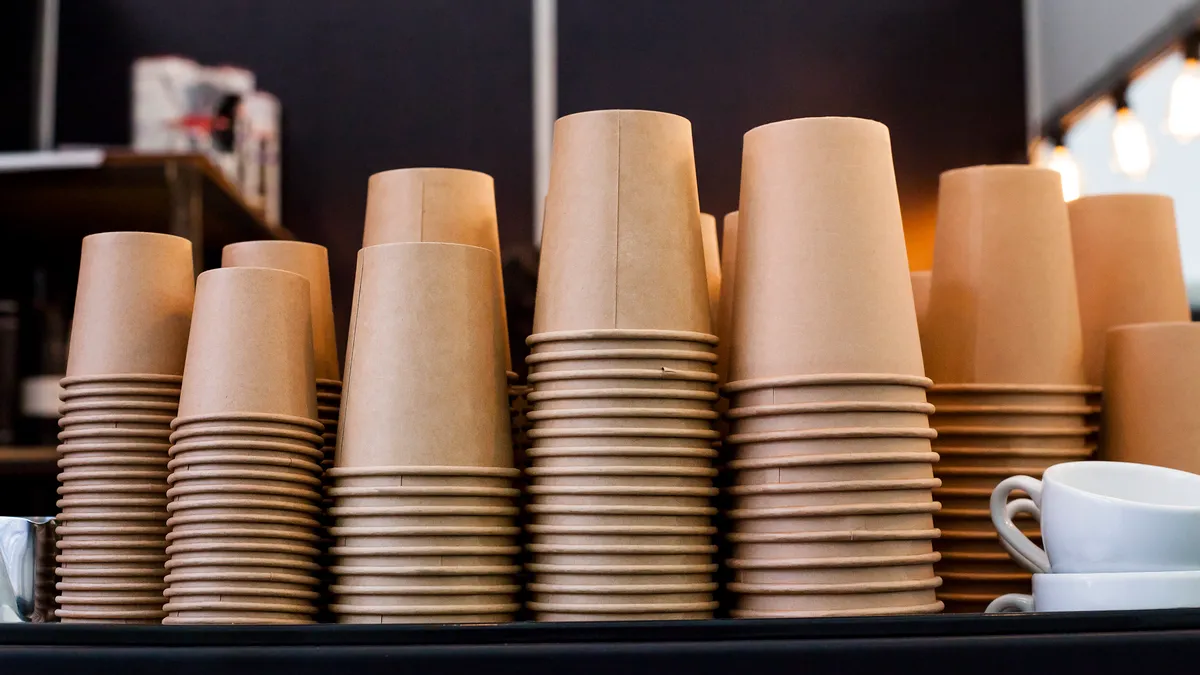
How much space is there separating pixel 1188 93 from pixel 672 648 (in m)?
2.23

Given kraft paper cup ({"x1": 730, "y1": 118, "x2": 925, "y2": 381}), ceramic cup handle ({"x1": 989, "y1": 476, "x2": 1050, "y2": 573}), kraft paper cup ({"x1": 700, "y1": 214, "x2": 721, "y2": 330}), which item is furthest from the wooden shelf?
ceramic cup handle ({"x1": 989, "y1": 476, "x2": 1050, "y2": 573})

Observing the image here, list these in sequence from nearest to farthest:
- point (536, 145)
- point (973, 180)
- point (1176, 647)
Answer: point (1176, 647)
point (973, 180)
point (536, 145)

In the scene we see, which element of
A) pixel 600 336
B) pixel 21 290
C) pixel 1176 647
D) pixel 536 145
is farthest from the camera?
pixel 536 145

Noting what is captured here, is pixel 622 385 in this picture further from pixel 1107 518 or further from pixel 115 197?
pixel 115 197

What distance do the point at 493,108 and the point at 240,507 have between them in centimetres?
230

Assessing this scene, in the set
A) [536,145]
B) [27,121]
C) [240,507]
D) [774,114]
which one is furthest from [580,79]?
[240,507]

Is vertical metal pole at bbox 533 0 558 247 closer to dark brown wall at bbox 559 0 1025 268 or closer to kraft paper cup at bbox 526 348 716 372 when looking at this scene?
dark brown wall at bbox 559 0 1025 268

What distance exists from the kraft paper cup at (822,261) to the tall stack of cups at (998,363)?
0.37ft

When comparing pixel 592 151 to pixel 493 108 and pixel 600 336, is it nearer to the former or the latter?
pixel 600 336

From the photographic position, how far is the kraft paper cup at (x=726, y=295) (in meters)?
0.92

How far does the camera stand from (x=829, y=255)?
77cm

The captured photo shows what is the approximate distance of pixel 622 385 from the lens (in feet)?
2.47

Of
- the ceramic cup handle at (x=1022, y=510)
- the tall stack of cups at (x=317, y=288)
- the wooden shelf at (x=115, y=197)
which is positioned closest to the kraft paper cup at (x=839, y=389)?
the ceramic cup handle at (x=1022, y=510)

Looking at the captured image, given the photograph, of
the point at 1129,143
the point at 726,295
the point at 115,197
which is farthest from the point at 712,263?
the point at 1129,143
